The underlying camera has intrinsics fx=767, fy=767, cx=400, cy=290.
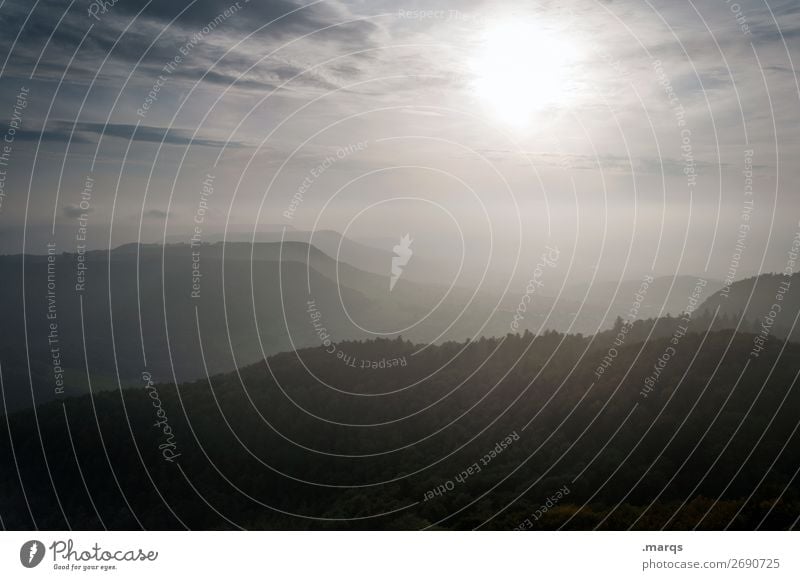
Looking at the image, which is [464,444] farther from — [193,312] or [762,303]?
[193,312]

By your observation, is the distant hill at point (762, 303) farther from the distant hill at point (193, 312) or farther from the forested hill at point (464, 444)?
the distant hill at point (193, 312)

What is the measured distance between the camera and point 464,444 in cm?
2444

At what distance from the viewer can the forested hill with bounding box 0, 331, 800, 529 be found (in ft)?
71.0

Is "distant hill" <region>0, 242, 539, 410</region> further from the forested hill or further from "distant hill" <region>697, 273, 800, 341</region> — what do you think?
"distant hill" <region>697, 273, 800, 341</region>

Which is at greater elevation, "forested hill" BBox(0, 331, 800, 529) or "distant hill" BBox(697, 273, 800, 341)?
"distant hill" BBox(697, 273, 800, 341)

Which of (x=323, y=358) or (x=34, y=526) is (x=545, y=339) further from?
(x=34, y=526)

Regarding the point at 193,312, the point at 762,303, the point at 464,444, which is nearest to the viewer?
the point at 464,444

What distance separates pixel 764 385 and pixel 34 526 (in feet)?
92.2

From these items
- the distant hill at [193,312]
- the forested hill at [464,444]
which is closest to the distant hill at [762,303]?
the forested hill at [464,444]

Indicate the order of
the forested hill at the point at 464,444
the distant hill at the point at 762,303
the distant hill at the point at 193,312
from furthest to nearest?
the distant hill at the point at 193,312 < the distant hill at the point at 762,303 < the forested hill at the point at 464,444

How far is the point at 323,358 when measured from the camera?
28312 mm

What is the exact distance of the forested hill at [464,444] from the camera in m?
21.6

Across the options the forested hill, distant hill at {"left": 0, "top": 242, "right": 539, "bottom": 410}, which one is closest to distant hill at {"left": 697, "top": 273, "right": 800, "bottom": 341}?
the forested hill

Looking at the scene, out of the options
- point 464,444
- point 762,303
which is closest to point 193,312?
point 464,444
